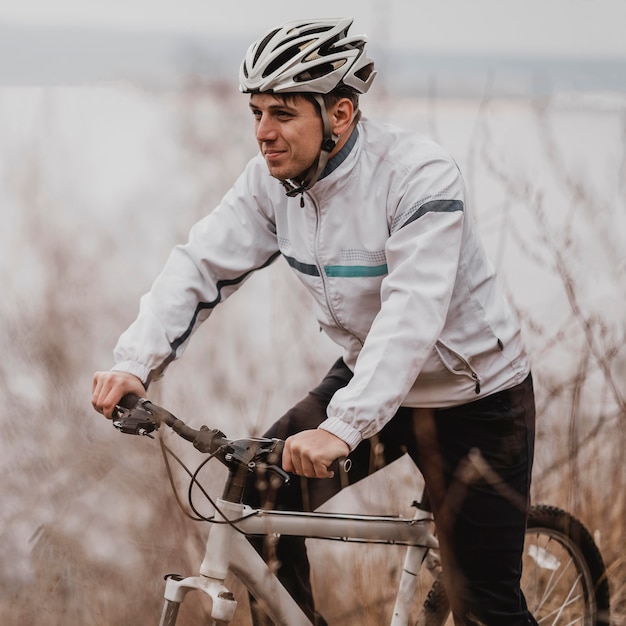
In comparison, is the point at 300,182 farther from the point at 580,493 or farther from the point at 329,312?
the point at 580,493

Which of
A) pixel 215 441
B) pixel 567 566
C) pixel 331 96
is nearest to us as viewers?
pixel 215 441

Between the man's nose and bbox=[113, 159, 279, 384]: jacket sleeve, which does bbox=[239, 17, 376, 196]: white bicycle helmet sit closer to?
the man's nose

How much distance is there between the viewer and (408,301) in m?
2.12

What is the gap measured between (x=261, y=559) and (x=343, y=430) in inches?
20.5

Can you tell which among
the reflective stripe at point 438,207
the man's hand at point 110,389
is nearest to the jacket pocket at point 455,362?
the reflective stripe at point 438,207

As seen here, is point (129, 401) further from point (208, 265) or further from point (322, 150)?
point (322, 150)

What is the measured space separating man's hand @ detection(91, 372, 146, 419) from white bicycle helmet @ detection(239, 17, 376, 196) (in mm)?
545

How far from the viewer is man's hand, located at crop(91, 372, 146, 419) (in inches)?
87.5

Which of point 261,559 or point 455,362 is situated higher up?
point 455,362

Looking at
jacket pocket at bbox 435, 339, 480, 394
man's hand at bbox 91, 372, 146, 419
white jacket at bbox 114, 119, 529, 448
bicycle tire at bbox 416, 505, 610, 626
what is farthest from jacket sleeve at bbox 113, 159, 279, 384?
bicycle tire at bbox 416, 505, 610, 626

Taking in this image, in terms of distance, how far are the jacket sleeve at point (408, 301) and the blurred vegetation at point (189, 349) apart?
49 cm

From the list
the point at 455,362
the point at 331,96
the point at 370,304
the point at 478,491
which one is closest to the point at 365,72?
the point at 331,96

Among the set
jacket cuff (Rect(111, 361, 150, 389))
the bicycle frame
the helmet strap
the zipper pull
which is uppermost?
the helmet strap

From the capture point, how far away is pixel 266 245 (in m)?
2.62
